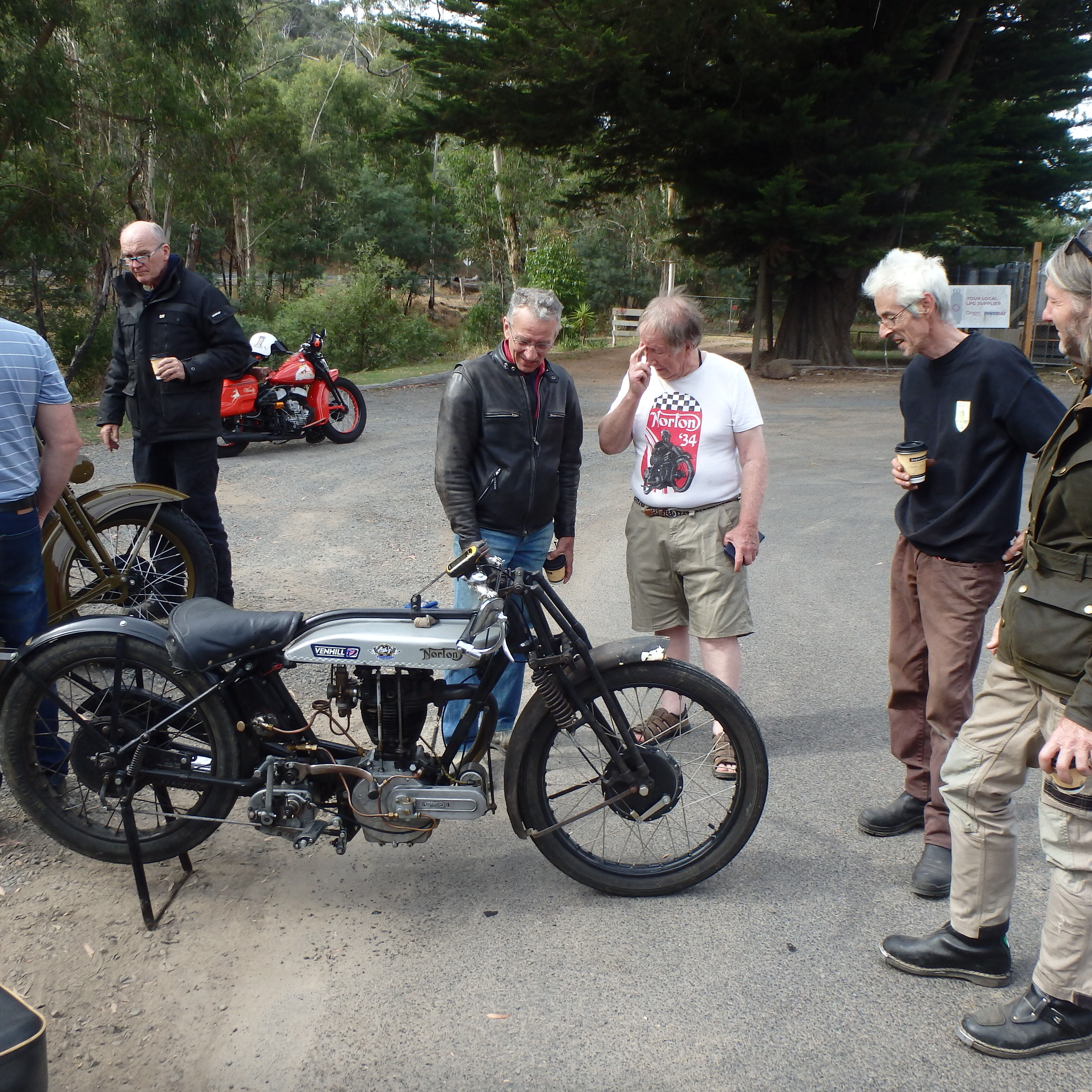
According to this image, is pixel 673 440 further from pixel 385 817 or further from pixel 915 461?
pixel 385 817

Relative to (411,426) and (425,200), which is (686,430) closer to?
(411,426)

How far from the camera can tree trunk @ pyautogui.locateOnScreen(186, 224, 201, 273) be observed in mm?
36781

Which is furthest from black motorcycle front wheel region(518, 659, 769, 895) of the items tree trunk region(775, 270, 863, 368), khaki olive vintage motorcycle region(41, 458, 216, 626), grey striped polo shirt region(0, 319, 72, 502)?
tree trunk region(775, 270, 863, 368)

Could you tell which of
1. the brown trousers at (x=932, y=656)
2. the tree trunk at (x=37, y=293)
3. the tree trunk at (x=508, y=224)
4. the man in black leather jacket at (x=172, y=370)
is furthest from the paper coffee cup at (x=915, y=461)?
the tree trunk at (x=508, y=224)

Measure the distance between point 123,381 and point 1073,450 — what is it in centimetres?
497

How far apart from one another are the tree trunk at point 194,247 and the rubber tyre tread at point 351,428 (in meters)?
26.2

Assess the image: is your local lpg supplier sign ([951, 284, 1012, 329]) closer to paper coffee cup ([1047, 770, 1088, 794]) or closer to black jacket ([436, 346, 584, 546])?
black jacket ([436, 346, 584, 546])

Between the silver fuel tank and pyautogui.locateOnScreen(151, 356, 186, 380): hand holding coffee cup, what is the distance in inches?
115

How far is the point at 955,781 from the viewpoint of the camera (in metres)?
2.96

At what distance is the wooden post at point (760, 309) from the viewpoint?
20781 millimetres

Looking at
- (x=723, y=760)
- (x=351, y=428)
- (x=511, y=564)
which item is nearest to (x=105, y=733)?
(x=511, y=564)

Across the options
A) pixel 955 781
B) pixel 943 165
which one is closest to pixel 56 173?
pixel 943 165

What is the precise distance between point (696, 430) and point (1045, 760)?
6.67 feet

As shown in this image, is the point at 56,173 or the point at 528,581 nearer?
the point at 528,581
